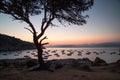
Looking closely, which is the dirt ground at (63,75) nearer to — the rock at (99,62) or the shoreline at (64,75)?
the shoreline at (64,75)

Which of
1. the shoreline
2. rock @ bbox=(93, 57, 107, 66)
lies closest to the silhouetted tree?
the shoreline

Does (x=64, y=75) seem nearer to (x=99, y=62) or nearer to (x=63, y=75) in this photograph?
(x=63, y=75)

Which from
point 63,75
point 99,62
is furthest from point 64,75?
point 99,62

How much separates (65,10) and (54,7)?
1.39 meters

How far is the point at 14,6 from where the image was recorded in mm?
15055

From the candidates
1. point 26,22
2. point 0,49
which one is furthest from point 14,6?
point 0,49

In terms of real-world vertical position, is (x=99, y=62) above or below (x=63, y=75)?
below

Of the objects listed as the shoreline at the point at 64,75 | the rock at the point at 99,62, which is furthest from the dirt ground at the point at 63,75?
the rock at the point at 99,62

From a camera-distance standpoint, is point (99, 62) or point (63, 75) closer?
point (63, 75)

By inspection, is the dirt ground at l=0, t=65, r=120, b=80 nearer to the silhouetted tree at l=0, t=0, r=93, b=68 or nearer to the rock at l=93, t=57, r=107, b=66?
the silhouetted tree at l=0, t=0, r=93, b=68

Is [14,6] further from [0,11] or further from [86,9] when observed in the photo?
[86,9]

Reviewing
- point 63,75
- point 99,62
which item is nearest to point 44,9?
point 63,75

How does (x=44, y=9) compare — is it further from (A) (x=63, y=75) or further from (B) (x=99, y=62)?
(B) (x=99, y=62)

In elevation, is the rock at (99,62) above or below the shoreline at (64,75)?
below
